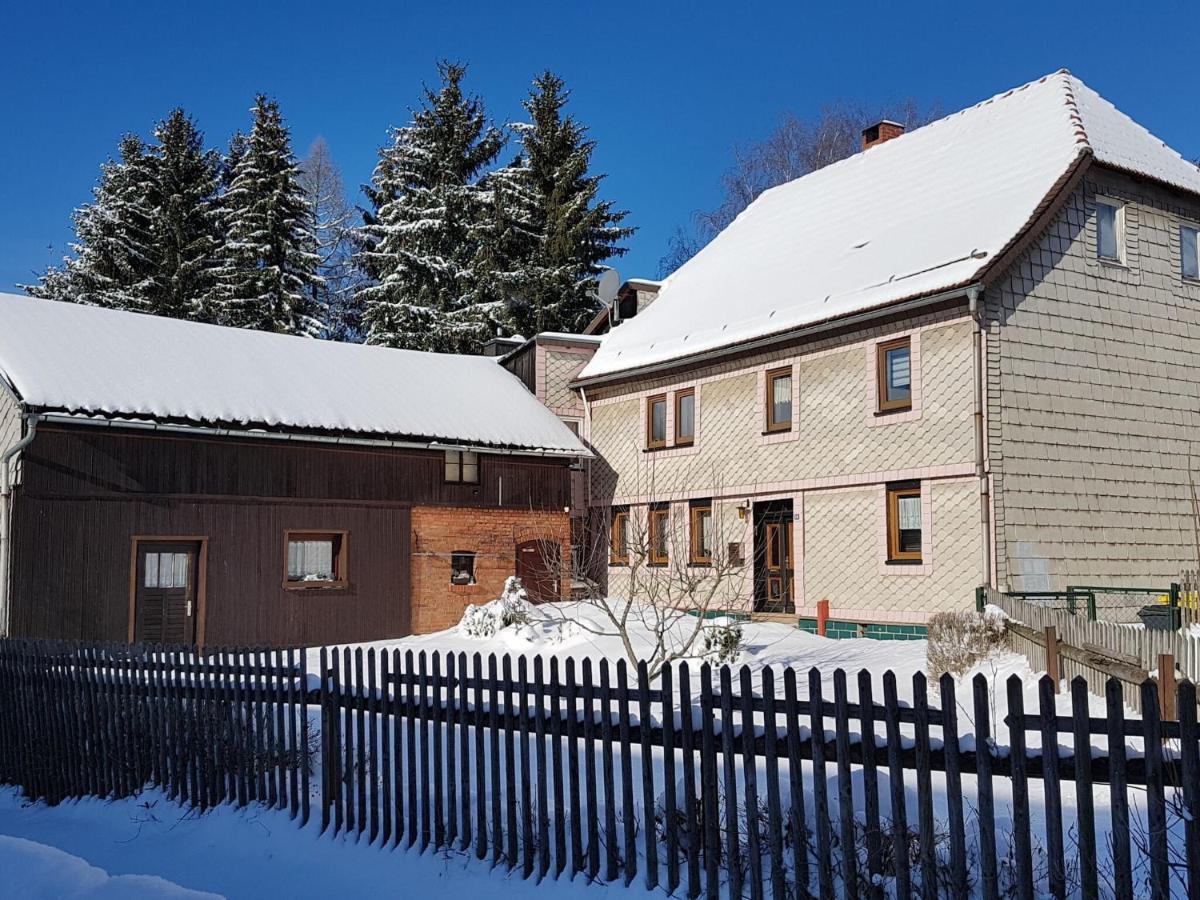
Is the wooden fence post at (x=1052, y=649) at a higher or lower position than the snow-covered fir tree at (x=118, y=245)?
lower

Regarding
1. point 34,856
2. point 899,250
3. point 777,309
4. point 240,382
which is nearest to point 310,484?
point 240,382

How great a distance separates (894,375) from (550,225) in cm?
2390

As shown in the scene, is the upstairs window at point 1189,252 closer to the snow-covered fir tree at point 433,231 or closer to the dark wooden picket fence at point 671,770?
the dark wooden picket fence at point 671,770

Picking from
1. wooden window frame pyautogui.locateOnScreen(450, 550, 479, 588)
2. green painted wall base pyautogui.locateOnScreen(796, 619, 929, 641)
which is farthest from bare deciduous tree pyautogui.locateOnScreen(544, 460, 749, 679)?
wooden window frame pyautogui.locateOnScreen(450, 550, 479, 588)

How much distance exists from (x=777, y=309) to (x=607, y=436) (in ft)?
20.7

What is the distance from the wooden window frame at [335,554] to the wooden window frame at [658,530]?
21.2 ft

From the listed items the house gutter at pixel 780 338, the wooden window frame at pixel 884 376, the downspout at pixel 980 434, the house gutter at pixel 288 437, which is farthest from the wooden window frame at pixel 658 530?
the downspout at pixel 980 434

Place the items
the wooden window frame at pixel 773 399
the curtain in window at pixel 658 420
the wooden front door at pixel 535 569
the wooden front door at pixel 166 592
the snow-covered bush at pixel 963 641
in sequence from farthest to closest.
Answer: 1. the curtain in window at pixel 658 420
2. the wooden front door at pixel 535 569
3. the wooden window frame at pixel 773 399
4. the wooden front door at pixel 166 592
5. the snow-covered bush at pixel 963 641

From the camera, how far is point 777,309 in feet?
71.9

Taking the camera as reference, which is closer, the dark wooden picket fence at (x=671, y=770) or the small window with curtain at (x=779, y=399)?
the dark wooden picket fence at (x=671, y=770)

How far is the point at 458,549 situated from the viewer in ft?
77.6

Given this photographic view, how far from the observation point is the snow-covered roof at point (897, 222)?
19.2 meters

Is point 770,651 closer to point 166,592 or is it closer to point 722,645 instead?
point 722,645

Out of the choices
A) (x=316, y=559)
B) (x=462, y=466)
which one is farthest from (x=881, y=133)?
(x=316, y=559)
